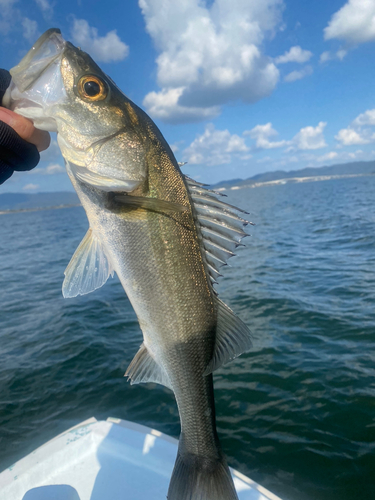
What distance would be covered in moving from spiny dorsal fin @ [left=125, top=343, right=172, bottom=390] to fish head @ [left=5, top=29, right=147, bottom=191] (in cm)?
118

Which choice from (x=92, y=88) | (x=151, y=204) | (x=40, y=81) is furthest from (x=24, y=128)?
(x=151, y=204)

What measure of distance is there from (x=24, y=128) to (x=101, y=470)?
3647mm

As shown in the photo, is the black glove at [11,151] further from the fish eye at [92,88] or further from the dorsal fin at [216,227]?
the dorsal fin at [216,227]

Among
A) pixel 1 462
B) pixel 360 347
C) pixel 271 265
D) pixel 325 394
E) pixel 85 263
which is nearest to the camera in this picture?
pixel 85 263

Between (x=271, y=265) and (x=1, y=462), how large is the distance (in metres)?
12.2

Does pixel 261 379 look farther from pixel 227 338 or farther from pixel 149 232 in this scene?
pixel 149 232

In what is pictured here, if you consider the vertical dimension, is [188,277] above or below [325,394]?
above

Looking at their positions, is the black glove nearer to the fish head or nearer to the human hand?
the human hand

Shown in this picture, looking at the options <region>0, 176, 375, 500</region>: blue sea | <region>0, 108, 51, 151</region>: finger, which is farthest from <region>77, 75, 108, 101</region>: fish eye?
<region>0, 176, 375, 500</region>: blue sea

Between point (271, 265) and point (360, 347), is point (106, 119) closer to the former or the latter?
point (360, 347)

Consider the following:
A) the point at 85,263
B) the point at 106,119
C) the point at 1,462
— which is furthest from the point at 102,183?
the point at 1,462

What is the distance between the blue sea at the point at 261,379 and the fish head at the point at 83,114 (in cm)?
511

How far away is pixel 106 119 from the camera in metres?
2.07

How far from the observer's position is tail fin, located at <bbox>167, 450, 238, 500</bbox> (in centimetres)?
233
